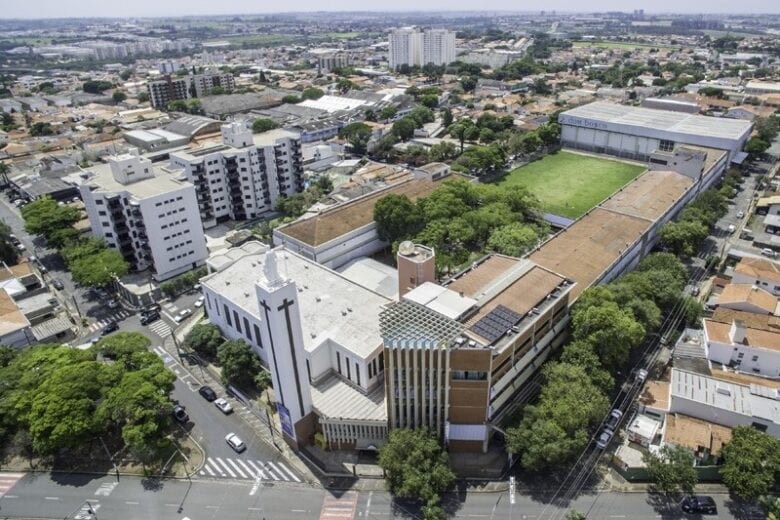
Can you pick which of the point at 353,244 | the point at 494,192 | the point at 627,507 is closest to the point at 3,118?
the point at 353,244

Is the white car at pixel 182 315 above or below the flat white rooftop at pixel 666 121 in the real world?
below

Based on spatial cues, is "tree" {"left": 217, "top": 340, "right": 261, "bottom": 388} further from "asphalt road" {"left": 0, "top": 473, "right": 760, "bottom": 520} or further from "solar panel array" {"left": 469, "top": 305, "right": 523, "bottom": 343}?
"solar panel array" {"left": 469, "top": 305, "right": 523, "bottom": 343}

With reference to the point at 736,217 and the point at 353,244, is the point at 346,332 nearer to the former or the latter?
the point at 353,244

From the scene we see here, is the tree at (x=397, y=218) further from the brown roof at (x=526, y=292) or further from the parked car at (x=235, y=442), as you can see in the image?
the parked car at (x=235, y=442)

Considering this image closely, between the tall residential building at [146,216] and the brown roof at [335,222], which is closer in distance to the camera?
the brown roof at [335,222]

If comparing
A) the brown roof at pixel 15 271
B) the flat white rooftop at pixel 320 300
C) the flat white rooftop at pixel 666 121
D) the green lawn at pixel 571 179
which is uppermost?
the flat white rooftop at pixel 666 121

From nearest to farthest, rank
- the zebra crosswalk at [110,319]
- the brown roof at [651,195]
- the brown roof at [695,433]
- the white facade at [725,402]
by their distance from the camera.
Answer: the brown roof at [695,433] → the white facade at [725,402] → the zebra crosswalk at [110,319] → the brown roof at [651,195]

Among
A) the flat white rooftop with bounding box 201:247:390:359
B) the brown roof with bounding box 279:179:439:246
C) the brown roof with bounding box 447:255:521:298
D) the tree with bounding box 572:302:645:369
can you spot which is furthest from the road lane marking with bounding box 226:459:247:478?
the tree with bounding box 572:302:645:369

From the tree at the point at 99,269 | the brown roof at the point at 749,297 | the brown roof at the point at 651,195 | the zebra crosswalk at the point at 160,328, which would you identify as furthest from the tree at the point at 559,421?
the tree at the point at 99,269
